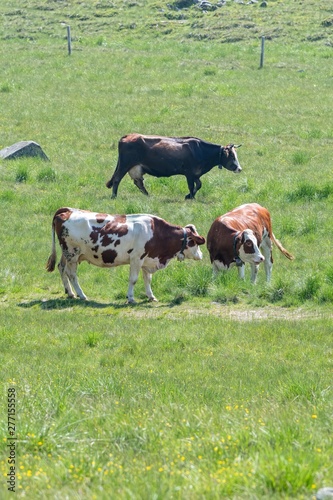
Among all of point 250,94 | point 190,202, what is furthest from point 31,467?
point 250,94

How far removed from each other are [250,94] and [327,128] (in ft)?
15.8

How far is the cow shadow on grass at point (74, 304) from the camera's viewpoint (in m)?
14.0

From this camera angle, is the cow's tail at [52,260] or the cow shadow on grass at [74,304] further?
the cow's tail at [52,260]

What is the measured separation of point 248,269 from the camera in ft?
51.9

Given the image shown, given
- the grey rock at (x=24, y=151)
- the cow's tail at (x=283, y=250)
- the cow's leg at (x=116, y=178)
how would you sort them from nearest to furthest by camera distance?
the cow's tail at (x=283, y=250)
the cow's leg at (x=116, y=178)
the grey rock at (x=24, y=151)

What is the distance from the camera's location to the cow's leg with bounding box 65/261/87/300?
14555mm

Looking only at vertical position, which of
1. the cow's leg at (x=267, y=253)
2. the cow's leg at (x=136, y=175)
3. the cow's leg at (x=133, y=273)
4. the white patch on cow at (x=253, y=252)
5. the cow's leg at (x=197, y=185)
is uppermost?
the white patch on cow at (x=253, y=252)

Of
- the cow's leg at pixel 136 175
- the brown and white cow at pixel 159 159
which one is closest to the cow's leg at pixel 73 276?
the brown and white cow at pixel 159 159

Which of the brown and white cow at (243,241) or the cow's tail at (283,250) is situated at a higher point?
the brown and white cow at (243,241)

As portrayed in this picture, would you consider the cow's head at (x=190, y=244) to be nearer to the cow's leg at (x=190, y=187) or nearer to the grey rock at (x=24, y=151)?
the cow's leg at (x=190, y=187)

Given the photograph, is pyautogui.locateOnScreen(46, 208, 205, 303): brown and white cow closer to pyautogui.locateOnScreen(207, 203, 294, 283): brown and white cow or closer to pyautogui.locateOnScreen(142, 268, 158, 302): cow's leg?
pyautogui.locateOnScreen(142, 268, 158, 302): cow's leg

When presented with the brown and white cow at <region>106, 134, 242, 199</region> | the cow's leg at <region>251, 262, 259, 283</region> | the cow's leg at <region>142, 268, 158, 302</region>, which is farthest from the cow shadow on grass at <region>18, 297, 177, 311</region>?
the brown and white cow at <region>106, 134, 242, 199</region>

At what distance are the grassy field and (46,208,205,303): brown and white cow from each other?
1.41 ft

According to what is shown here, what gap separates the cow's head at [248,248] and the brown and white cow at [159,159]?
6950 millimetres
